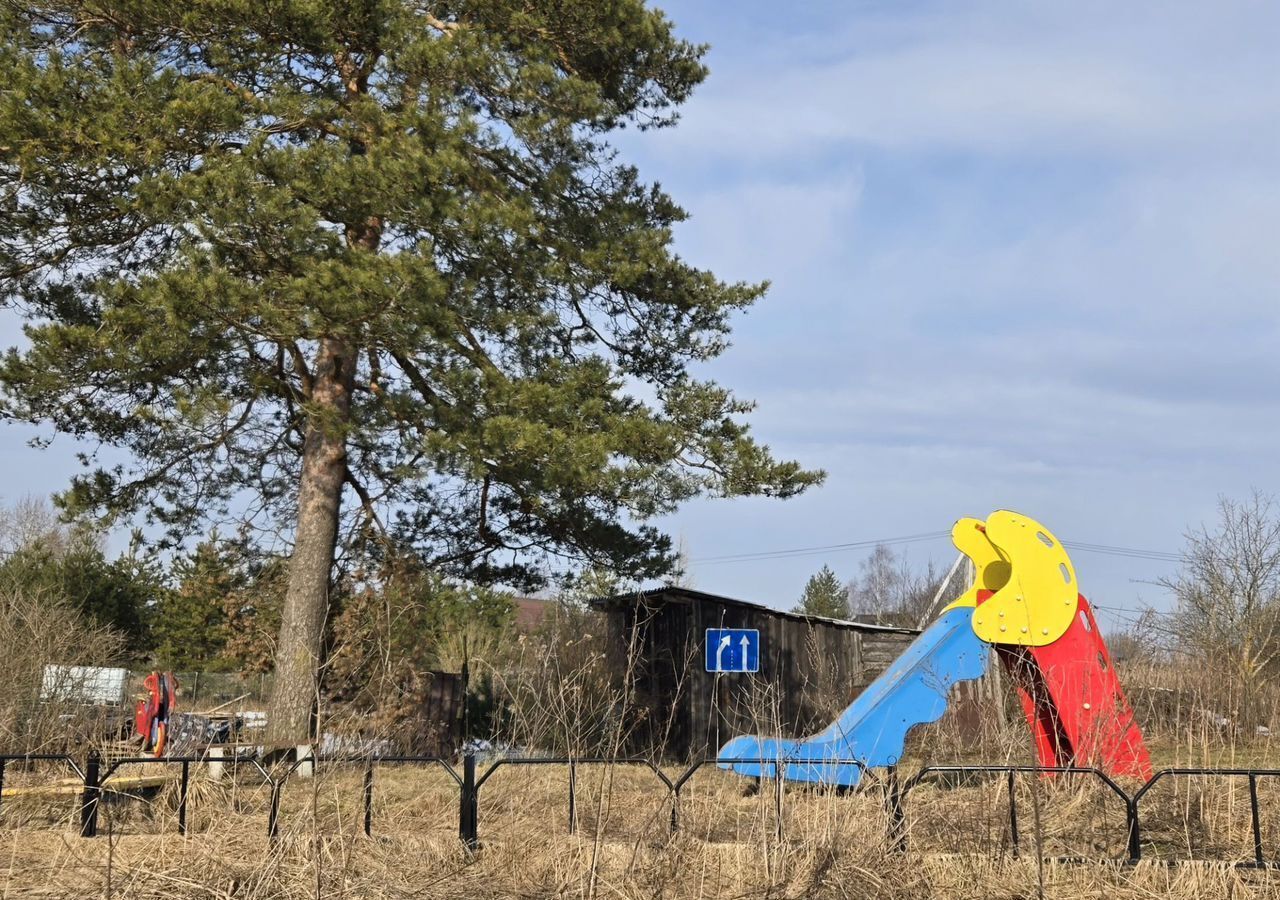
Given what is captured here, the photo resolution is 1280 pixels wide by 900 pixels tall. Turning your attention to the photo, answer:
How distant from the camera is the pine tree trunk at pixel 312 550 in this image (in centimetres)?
1390

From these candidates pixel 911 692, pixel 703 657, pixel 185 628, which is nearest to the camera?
pixel 911 692

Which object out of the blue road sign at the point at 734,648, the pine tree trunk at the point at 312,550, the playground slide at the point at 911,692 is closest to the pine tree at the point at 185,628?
the pine tree trunk at the point at 312,550

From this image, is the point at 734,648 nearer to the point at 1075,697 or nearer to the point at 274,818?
the point at 1075,697

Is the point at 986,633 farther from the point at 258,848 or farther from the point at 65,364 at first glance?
the point at 65,364

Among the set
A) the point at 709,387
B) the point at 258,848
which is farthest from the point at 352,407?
the point at 258,848

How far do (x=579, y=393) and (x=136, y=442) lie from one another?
6131mm

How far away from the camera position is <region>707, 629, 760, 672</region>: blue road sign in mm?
17172

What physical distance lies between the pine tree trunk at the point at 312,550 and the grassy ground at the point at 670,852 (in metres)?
5.59

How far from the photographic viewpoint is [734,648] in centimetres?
1733

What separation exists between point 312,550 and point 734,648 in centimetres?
625

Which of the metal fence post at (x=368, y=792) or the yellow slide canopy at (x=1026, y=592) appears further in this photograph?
the yellow slide canopy at (x=1026, y=592)

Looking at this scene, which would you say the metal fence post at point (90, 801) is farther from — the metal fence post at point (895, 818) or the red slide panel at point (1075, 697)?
the red slide panel at point (1075, 697)

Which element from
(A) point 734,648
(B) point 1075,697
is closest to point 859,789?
(B) point 1075,697

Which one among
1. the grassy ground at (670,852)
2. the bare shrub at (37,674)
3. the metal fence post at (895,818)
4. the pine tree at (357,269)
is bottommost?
the grassy ground at (670,852)
